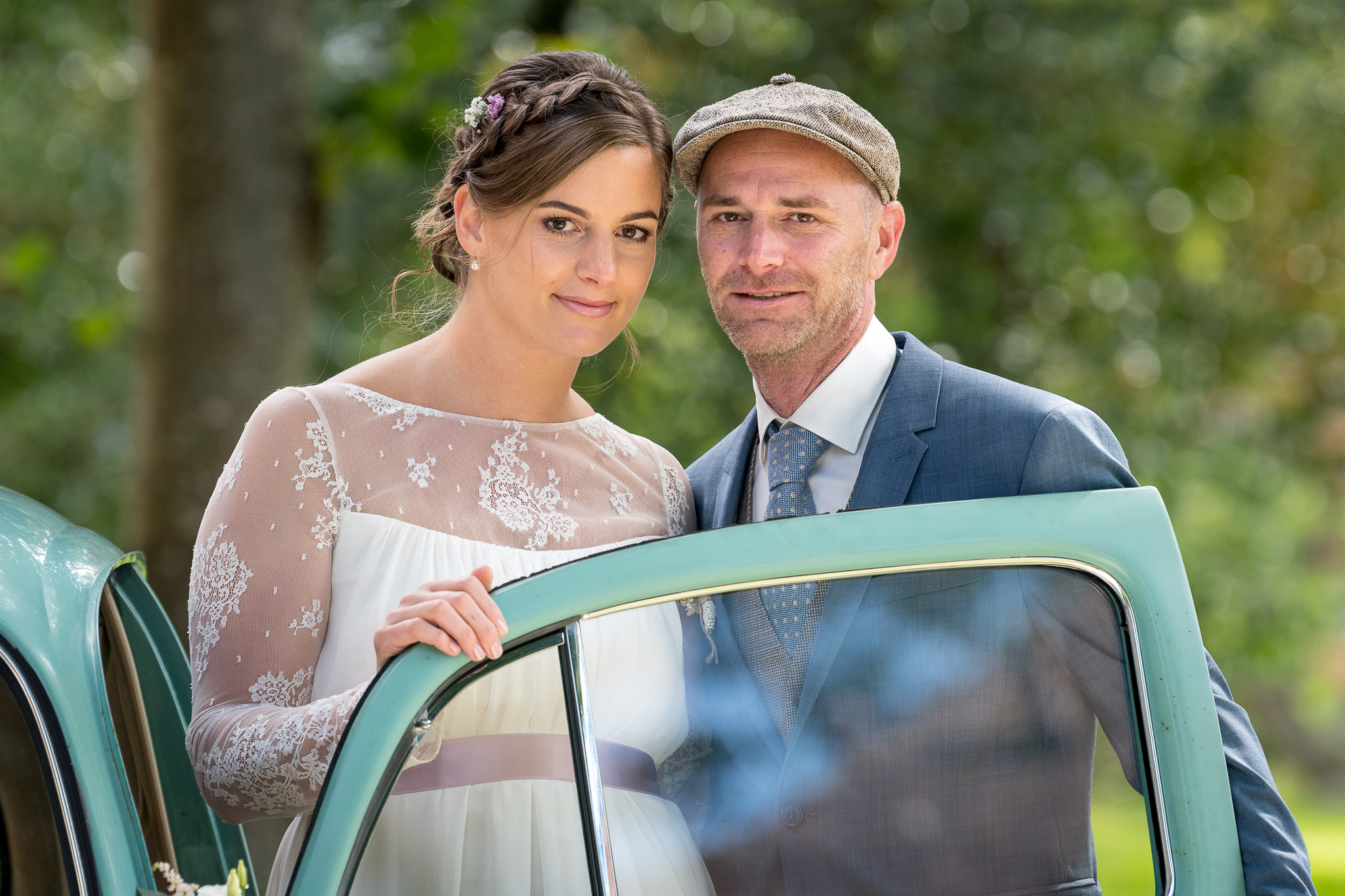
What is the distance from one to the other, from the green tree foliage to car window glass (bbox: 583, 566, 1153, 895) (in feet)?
15.3

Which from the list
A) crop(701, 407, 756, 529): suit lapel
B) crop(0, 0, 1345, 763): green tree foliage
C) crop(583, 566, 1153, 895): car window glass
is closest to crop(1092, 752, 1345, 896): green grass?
crop(583, 566, 1153, 895): car window glass

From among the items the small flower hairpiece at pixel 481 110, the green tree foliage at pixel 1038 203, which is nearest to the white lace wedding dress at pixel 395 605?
the small flower hairpiece at pixel 481 110

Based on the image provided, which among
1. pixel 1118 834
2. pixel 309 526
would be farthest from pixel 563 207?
pixel 1118 834

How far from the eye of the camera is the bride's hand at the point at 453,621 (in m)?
1.43

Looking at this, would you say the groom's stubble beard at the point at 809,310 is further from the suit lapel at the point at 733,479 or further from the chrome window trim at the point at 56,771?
the chrome window trim at the point at 56,771

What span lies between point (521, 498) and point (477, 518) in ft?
0.36

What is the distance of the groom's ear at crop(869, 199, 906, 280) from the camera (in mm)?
2410

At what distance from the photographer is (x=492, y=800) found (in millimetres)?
1586

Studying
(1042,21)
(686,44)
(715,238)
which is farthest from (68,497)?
(715,238)

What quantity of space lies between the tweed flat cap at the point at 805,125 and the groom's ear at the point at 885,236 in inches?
1.4

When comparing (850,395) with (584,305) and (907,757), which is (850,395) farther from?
(907,757)

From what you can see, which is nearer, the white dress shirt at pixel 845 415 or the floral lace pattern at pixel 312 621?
the floral lace pattern at pixel 312 621

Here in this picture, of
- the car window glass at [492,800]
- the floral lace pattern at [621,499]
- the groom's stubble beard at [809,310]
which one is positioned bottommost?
the car window glass at [492,800]

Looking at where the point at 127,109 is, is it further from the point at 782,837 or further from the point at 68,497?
the point at 782,837
